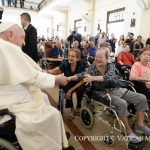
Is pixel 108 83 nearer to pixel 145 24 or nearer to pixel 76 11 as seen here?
pixel 145 24

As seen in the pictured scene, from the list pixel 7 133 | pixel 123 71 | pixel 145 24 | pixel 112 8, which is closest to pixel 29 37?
pixel 123 71

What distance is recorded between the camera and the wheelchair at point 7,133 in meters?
1.44

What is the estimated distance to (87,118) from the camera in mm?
2693

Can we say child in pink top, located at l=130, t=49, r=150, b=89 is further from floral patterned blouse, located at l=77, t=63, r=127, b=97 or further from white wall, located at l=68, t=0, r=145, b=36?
white wall, located at l=68, t=0, r=145, b=36

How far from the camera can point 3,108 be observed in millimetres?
1535

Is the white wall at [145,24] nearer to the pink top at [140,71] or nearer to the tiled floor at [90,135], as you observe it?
the pink top at [140,71]

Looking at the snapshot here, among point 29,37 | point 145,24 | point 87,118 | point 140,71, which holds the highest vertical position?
point 145,24

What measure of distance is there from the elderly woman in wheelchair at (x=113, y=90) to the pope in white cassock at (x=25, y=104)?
0.79 metres

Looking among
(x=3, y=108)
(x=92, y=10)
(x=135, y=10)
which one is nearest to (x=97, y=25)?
(x=92, y=10)

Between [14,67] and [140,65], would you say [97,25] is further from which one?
[14,67]

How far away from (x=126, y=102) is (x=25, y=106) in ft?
3.94

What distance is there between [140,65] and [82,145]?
4.18ft

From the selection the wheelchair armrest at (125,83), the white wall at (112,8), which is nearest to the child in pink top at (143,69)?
the wheelchair armrest at (125,83)

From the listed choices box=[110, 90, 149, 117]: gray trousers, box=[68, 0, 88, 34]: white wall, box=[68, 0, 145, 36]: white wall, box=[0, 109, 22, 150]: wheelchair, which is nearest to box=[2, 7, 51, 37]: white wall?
box=[68, 0, 88, 34]: white wall
